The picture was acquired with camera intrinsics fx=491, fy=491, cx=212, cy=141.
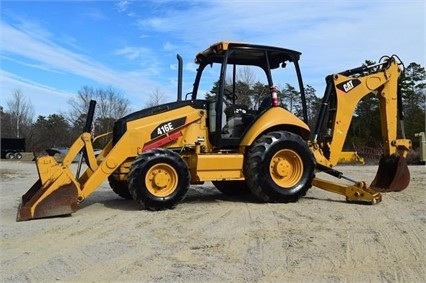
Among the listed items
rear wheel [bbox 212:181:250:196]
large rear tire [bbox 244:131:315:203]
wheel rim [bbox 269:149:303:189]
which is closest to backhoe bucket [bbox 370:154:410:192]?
large rear tire [bbox 244:131:315:203]

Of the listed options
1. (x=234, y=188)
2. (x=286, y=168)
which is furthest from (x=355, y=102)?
(x=234, y=188)

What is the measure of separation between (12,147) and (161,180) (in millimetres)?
37956

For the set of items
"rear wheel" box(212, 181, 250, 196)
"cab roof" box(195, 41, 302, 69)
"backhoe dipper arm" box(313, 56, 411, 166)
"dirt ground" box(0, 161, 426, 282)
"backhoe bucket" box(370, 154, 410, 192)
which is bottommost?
"dirt ground" box(0, 161, 426, 282)

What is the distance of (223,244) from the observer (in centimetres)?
569

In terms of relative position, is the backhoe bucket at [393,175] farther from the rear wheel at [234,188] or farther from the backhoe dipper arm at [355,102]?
the rear wheel at [234,188]

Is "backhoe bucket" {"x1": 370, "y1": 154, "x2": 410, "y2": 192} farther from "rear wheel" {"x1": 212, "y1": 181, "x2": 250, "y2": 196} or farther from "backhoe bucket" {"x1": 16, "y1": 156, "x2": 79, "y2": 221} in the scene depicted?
"backhoe bucket" {"x1": 16, "y1": 156, "x2": 79, "y2": 221}

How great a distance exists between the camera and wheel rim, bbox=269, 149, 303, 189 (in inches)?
335

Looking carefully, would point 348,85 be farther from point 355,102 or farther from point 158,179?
point 158,179

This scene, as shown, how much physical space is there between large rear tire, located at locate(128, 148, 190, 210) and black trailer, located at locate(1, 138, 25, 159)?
36.7 metres

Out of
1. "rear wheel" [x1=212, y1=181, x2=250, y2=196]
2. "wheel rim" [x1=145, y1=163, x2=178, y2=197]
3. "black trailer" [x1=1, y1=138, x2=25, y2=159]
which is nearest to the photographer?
"wheel rim" [x1=145, y1=163, x2=178, y2=197]

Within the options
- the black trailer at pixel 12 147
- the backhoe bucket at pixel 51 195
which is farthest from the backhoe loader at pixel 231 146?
the black trailer at pixel 12 147

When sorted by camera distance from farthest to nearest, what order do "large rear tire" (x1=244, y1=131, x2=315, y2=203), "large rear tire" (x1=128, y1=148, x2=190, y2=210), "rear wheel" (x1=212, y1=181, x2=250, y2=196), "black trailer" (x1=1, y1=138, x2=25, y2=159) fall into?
"black trailer" (x1=1, y1=138, x2=25, y2=159)
"rear wheel" (x1=212, y1=181, x2=250, y2=196)
"large rear tire" (x1=244, y1=131, x2=315, y2=203)
"large rear tire" (x1=128, y1=148, x2=190, y2=210)

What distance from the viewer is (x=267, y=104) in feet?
29.2

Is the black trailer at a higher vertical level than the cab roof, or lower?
A: lower
